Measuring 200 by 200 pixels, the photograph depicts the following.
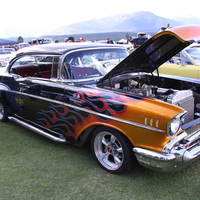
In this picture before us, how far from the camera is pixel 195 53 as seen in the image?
21.5ft

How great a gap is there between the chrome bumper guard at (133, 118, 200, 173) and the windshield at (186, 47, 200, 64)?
4549 mm

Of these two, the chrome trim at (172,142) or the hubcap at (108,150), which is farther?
the hubcap at (108,150)

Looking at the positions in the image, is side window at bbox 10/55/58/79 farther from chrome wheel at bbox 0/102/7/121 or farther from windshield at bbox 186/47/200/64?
windshield at bbox 186/47/200/64

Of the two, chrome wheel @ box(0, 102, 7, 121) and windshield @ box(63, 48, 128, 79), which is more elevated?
windshield @ box(63, 48, 128, 79)

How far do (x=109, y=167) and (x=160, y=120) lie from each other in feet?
3.41

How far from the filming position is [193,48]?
674cm

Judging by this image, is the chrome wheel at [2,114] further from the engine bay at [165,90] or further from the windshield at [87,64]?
the engine bay at [165,90]

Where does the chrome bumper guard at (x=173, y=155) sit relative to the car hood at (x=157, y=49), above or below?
below

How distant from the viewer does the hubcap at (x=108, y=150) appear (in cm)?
280

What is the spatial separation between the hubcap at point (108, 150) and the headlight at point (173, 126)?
682 mm

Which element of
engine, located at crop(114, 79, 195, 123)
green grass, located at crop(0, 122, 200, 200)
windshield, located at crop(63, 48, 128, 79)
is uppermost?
windshield, located at crop(63, 48, 128, 79)

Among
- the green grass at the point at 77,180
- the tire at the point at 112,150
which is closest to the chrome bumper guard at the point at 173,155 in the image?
the tire at the point at 112,150

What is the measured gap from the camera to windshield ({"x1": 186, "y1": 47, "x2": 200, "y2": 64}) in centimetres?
639

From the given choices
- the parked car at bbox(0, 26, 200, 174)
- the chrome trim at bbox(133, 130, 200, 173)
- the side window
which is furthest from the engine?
the side window
